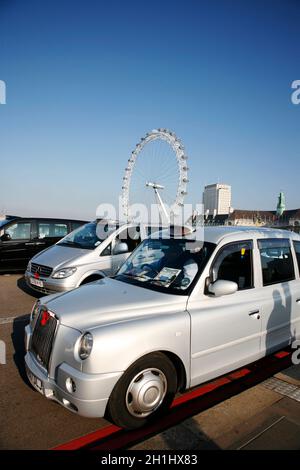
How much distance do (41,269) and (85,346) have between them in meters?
4.37

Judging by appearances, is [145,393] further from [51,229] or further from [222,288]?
[51,229]

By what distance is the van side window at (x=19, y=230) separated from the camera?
980 cm

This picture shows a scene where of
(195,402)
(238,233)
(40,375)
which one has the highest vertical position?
(238,233)

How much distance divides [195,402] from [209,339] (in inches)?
27.4

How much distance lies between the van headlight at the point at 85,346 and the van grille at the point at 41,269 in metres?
4.04

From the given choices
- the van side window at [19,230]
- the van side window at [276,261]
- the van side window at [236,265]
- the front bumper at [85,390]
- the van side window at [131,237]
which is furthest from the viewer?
the van side window at [19,230]

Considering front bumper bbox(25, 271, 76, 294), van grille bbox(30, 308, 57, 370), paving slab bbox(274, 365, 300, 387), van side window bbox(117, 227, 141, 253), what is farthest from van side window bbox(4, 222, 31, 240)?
paving slab bbox(274, 365, 300, 387)

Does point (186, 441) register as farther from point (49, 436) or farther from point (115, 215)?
point (115, 215)

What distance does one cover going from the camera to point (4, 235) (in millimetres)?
9547

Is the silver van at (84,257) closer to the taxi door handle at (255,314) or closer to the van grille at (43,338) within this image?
the van grille at (43,338)

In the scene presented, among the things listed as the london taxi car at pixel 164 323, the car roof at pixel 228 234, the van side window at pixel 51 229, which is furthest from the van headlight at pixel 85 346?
the van side window at pixel 51 229

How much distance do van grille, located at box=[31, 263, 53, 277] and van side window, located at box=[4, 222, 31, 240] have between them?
3.51m

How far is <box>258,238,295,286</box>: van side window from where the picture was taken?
3811mm
